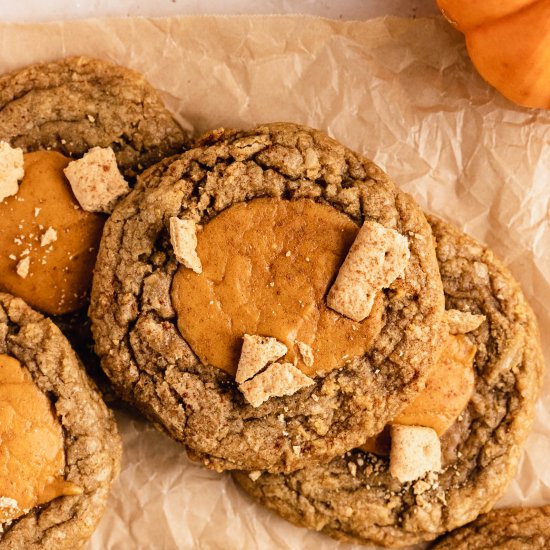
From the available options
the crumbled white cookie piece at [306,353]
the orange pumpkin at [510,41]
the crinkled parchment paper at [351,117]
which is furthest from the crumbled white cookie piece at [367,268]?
the orange pumpkin at [510,41]

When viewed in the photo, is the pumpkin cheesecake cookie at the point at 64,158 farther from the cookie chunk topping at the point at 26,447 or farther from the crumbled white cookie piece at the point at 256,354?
the crumbled white cookie piece at the point at 256,354

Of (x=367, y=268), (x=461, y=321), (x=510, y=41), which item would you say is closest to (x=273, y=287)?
(x=367, y=268)

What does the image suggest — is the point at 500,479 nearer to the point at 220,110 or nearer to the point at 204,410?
the point at 204,410

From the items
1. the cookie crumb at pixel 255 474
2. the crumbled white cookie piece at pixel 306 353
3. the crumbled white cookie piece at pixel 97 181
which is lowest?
the cookie crumb at pixel 255 474

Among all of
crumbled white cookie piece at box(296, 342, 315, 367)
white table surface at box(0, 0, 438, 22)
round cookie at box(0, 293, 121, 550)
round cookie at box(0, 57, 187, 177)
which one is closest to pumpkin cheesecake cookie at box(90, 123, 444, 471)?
crumbled white cookie piece at box(296, 342, 315, 367)

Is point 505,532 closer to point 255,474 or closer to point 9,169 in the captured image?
point 255,474

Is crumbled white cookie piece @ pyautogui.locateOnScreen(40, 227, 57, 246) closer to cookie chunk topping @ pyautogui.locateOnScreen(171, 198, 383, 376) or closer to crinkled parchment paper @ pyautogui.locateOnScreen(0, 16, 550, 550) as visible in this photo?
cookie chunk topping @ pyautogui.locateOnScreen(171, 198, 383, 376)
